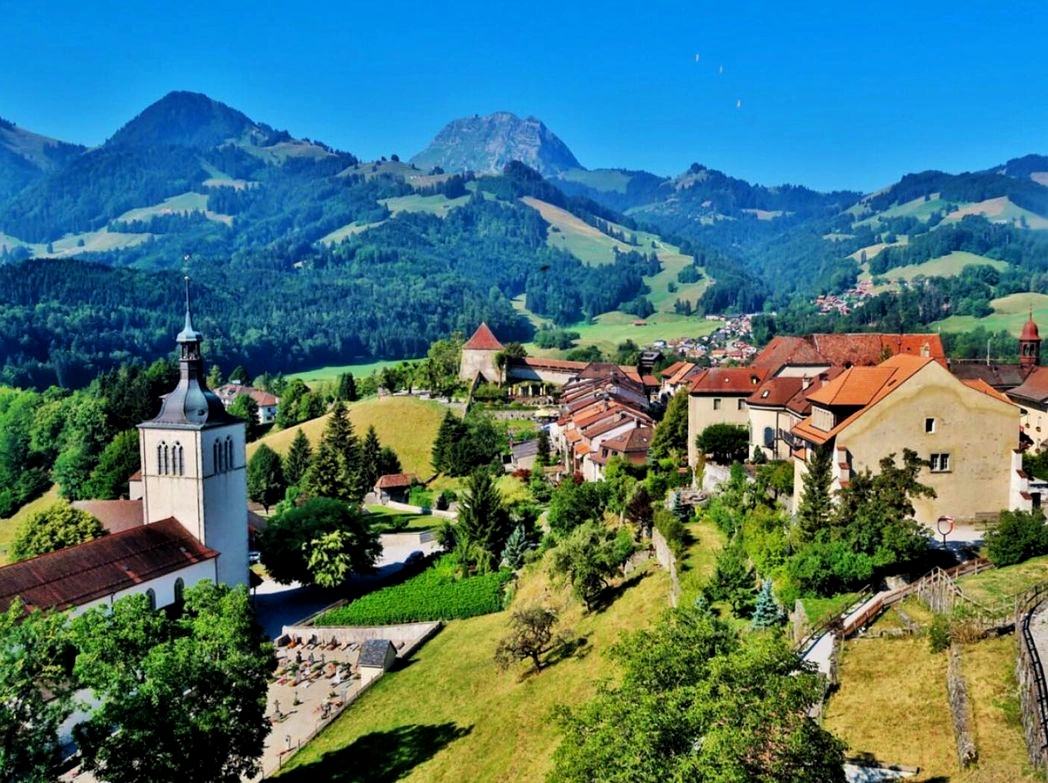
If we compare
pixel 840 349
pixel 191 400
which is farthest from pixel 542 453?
pixel 191 400

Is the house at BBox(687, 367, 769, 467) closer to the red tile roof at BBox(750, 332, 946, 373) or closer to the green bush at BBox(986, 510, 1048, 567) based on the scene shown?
the red tile roof at BBox(750, 332, 946, 373)

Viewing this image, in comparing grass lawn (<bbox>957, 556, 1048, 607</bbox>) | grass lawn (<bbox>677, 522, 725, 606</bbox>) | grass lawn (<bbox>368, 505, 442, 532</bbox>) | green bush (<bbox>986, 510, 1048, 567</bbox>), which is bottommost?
grass lawn (<bbox>368, 505, 442, 532</bbox>)

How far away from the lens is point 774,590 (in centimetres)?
3039

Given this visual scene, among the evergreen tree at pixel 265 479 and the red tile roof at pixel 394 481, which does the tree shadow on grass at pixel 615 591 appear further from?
the evergreen tree at pixel 265 479

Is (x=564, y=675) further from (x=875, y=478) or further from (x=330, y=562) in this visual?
(x=330, y=562)

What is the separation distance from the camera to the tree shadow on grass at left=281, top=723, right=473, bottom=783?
98.1 ft

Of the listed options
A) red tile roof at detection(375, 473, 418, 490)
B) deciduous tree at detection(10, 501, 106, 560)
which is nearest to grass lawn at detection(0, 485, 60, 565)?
red tile roof at detection(375, 473, 418, 490)

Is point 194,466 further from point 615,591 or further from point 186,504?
point 615,591

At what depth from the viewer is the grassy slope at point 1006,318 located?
17488 centimetres

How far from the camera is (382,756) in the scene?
103 feet

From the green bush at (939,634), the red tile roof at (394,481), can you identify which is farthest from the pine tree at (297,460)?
the green bush at (939,634)

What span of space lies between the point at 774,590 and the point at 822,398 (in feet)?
38.4

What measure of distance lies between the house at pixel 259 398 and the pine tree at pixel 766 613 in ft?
338

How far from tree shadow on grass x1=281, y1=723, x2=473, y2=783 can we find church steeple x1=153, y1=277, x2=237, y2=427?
24.0m
